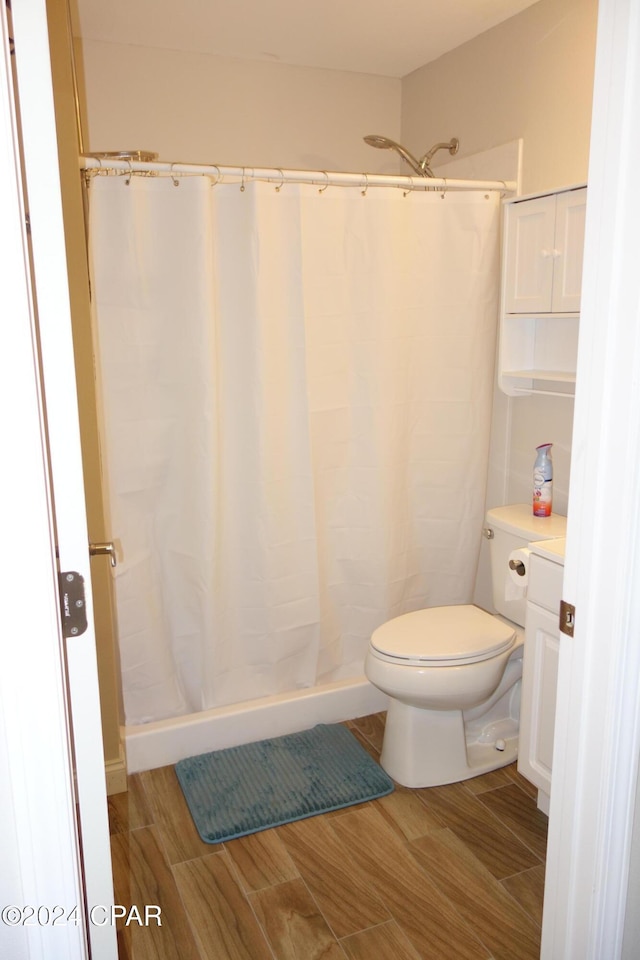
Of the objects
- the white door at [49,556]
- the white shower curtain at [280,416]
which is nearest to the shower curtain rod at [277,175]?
the white shower curtain at [280,416]

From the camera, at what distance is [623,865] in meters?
1.30

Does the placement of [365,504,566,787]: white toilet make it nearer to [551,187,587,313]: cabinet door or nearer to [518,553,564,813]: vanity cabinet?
[518,553,564,813]: vanity cabinet

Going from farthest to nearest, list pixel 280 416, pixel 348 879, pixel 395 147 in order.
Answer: pixel 395 147, pixel 280 416, pixel 348 879

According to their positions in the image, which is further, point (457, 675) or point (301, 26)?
point (301, 26)

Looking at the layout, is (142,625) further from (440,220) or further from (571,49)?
(571,49)

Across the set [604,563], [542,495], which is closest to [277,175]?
[542,495]

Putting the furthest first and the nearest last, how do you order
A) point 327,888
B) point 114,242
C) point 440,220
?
1. point 440,220
2. point 114,242
3. point 327,888

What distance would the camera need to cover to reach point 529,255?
92.0 inches

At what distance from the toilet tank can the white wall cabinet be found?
1.32ft

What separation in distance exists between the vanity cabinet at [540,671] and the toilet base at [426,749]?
0.25 meters

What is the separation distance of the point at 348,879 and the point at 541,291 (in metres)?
1.74

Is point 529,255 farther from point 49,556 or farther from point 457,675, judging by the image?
point 49,556

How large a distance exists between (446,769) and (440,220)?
5.85 ft

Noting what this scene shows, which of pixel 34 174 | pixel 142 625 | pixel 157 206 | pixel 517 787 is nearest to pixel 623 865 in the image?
pixel 517 787
